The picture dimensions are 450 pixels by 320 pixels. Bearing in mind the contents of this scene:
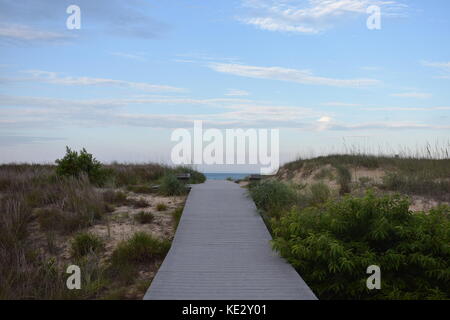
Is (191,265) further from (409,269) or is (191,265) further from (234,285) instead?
(409,269)

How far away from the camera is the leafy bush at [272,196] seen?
12.1 meters

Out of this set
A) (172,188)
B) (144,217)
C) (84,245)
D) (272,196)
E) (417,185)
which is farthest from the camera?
(417,185)

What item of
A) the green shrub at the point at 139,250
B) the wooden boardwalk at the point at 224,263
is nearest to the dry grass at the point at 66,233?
the green shrub at the point at 139,250

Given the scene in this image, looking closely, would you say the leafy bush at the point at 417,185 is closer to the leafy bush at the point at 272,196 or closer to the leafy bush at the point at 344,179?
the leafy bush at the point at 344,179

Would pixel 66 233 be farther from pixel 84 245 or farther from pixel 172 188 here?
pixel 172 188

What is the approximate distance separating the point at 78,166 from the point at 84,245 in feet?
27.1

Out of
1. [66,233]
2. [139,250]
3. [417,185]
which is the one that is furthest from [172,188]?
[417,185]

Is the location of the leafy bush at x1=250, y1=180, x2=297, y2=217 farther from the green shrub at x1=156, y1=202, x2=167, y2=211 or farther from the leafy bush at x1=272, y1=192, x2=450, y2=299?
the leafy bush at x1=272, y1=192, x2=450, y2=299

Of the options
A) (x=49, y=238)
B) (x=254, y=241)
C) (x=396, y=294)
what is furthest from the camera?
(x=49, y=238)

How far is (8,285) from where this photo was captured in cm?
711

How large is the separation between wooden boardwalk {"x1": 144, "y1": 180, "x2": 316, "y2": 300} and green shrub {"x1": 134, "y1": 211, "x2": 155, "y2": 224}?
3.27 feet

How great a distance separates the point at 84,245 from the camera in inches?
373
